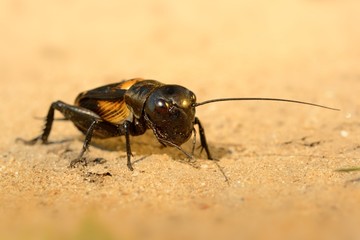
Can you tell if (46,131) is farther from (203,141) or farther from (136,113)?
(203,141)

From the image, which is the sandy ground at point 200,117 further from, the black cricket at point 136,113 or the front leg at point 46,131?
the black cricket at point 136,113

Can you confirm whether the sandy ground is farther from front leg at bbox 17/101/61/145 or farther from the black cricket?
the black cricket

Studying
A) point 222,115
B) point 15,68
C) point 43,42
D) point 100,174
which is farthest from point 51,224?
point 43,42

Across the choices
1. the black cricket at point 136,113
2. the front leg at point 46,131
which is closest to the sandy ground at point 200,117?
the front leg at point 46,131

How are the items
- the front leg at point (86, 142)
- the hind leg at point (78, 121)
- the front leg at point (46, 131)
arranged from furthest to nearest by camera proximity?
1. the front leg at point (46, 131)
2. the hind leg at point (78, 121)
3. the front leg at point (86, 142)

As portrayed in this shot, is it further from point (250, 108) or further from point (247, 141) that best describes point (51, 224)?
point (250, 108)

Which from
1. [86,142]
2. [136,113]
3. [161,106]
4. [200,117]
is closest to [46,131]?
[86,142]
